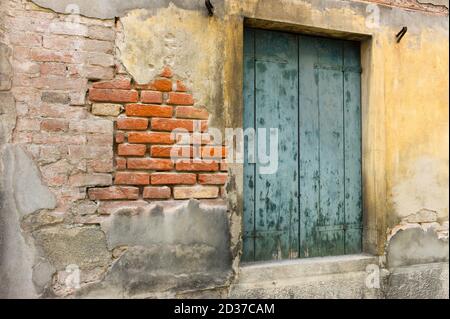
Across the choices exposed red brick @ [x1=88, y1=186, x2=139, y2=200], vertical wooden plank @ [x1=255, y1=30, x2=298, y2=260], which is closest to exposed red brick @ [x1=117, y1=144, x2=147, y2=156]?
exposed red brick @ [x1=88, y1=186, x2=139, y2=200]

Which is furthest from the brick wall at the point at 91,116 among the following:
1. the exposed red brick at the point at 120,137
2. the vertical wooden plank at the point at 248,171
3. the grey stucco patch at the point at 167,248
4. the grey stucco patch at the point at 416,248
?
the grey stucco patch at the point at 416,248

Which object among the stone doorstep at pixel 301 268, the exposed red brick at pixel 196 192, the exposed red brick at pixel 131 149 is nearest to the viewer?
the exposed red brick at pixel 131 149

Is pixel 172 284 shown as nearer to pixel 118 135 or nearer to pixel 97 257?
pixel 97 257

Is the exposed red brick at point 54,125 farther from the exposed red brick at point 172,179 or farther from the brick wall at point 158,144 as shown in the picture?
the exposed red brick at point 172,179

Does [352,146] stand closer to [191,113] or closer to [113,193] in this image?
[191,113]

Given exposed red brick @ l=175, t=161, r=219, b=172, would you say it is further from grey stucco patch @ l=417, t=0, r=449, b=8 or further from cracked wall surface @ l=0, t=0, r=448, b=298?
grey stucco patch @ l=417, t=0, r=449, b=8

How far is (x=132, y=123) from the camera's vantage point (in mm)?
2566

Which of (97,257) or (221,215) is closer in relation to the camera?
(97,257)

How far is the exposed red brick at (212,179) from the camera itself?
271 cm

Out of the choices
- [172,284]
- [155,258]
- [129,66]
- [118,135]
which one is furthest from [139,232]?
[129,66]

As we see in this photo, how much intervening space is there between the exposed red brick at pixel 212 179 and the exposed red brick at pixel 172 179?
0.16 ft

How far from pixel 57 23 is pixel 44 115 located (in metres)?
0.55

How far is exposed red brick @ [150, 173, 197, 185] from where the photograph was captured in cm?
260

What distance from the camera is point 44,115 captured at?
94.4 inches
